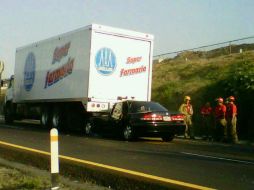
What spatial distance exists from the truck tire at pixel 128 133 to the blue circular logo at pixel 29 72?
9496mm

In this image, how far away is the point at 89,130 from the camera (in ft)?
68.4

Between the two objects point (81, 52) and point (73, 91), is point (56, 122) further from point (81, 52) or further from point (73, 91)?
point (81, 52)

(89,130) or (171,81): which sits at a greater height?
(171,81)

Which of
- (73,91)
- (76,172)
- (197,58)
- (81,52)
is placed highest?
(197,58)

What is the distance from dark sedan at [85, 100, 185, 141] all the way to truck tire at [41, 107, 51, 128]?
21.2 feet

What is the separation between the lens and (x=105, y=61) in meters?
20.5

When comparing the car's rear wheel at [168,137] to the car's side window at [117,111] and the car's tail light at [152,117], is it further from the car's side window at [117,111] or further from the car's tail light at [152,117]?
the car's side window at [117,111]

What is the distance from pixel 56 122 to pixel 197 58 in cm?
1943

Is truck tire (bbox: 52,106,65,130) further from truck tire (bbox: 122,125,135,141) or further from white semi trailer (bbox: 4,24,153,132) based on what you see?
truck tire (bbox: 122,125,135,141)

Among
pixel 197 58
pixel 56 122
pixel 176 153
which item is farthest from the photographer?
pixel 197 58

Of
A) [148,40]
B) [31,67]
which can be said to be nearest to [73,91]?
[148,40]

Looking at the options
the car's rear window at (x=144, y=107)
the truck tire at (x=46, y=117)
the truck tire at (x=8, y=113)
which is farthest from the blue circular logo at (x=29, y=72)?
the car's rear window at (x=144, y=107)

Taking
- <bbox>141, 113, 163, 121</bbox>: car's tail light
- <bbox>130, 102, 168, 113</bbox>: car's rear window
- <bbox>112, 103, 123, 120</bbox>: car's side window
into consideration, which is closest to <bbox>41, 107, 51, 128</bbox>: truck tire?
<bbox>112, 103, 123, 120</bbox>: car's side window

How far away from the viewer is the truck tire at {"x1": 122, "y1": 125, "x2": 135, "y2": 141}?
17.7m
